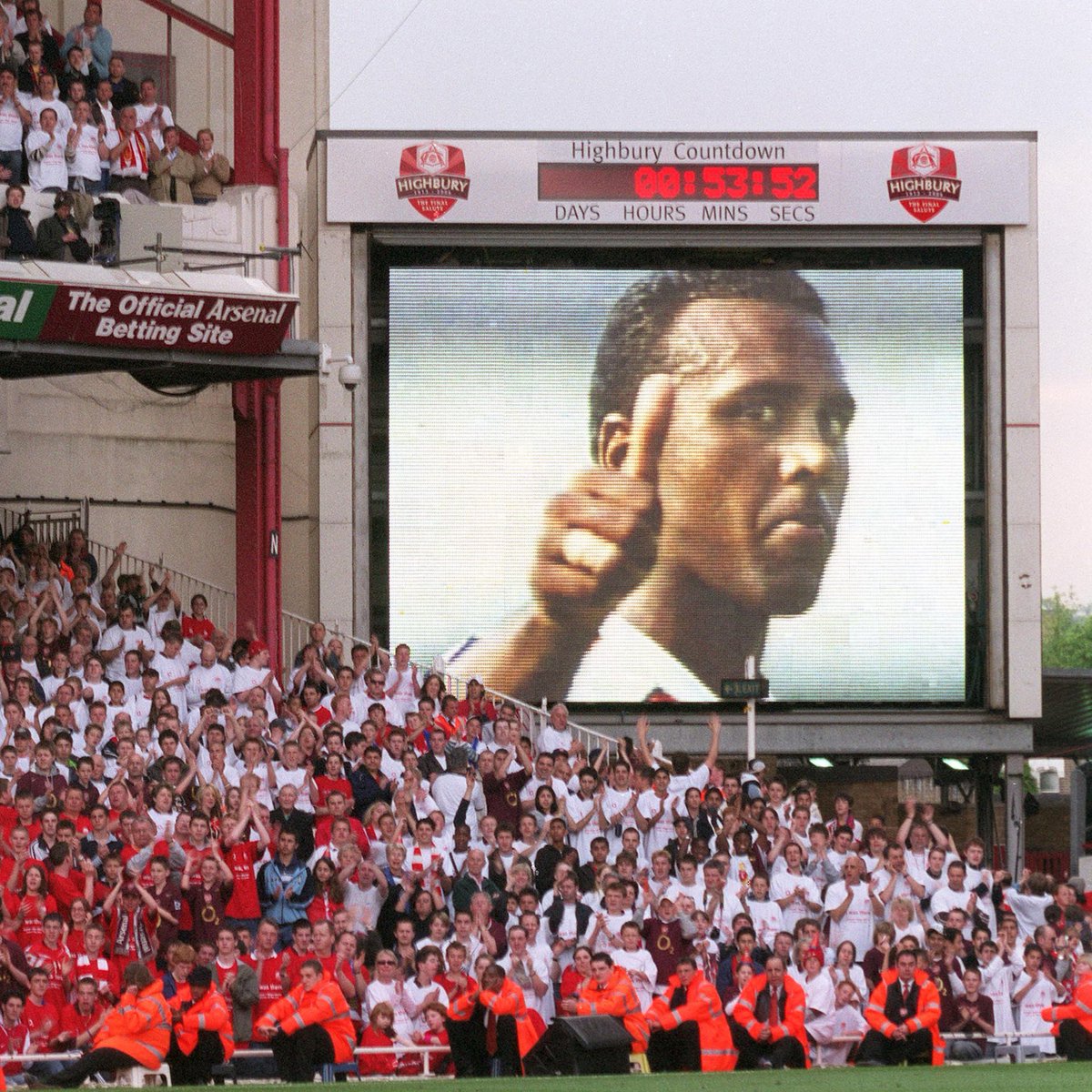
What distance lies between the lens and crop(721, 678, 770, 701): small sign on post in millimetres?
23750

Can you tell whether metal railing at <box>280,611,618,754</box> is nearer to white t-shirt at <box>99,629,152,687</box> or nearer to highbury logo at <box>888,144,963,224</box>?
white t-shirt at <box>99,629,152,687</box>

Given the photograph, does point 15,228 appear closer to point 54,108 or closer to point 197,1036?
point 54,108

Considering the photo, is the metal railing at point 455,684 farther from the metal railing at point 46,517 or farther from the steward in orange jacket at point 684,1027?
the steward in orange jacket at point 684,1027

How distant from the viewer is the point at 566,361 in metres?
27.2

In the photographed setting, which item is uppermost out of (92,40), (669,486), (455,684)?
(92,40)

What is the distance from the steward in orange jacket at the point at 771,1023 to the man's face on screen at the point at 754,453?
10.4 meters

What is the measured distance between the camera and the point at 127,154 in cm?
2191


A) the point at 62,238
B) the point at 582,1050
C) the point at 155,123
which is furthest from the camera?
the point at 155,123

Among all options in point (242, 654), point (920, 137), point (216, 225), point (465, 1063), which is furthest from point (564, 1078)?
point (920, 137)

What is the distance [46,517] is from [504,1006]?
41.6 ft

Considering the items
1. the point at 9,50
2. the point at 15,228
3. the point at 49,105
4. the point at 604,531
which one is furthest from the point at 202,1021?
the point at 604,531

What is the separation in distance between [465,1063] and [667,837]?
429 cm

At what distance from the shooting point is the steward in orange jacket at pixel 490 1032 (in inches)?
635

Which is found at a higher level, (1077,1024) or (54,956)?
(54,956)
